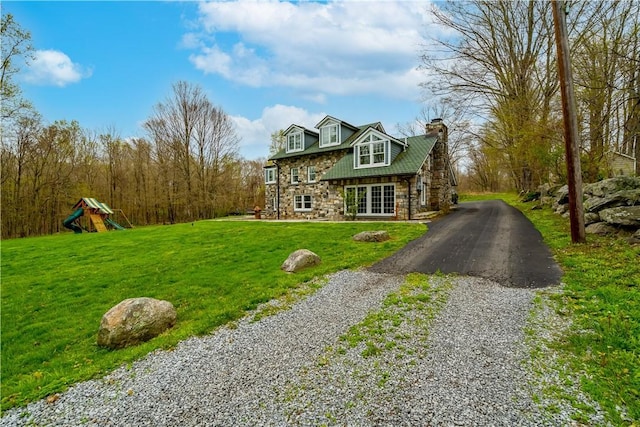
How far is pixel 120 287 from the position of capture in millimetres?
6449

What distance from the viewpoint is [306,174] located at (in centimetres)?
2164

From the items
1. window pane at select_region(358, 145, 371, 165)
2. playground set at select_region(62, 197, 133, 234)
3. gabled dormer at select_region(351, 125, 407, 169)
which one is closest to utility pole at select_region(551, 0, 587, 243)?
gabled dormer at select_region(351, 125, 407, 169)

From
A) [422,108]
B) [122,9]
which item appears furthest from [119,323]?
[422,108]

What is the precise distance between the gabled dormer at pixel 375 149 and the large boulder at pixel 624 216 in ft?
33.2

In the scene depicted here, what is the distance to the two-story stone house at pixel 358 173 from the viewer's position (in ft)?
52.9

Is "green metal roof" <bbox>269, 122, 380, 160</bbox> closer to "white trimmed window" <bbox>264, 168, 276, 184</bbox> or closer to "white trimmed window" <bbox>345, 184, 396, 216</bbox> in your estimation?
"white trimmed window" <bbox>264, 168, 276, 184</bbox>

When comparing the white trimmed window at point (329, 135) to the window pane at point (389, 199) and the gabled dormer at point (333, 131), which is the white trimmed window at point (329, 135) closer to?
the gabled dormer at point (333, 131)

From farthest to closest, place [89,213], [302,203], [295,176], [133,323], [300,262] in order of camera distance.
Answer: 1. [295,176]
2. [302,203]
3. [89,213]
4. [300,262]
5. [133,323]

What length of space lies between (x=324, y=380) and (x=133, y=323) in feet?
9.91

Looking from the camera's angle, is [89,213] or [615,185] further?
[89,213]

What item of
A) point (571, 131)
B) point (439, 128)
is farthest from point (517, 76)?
point (571, 131)

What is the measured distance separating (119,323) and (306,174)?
60.1ft

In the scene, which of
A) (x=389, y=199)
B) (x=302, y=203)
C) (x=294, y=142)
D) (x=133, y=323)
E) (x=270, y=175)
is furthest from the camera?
(x=270, y=175)

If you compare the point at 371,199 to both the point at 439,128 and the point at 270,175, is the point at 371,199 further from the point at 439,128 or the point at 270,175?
the point at 270,175
